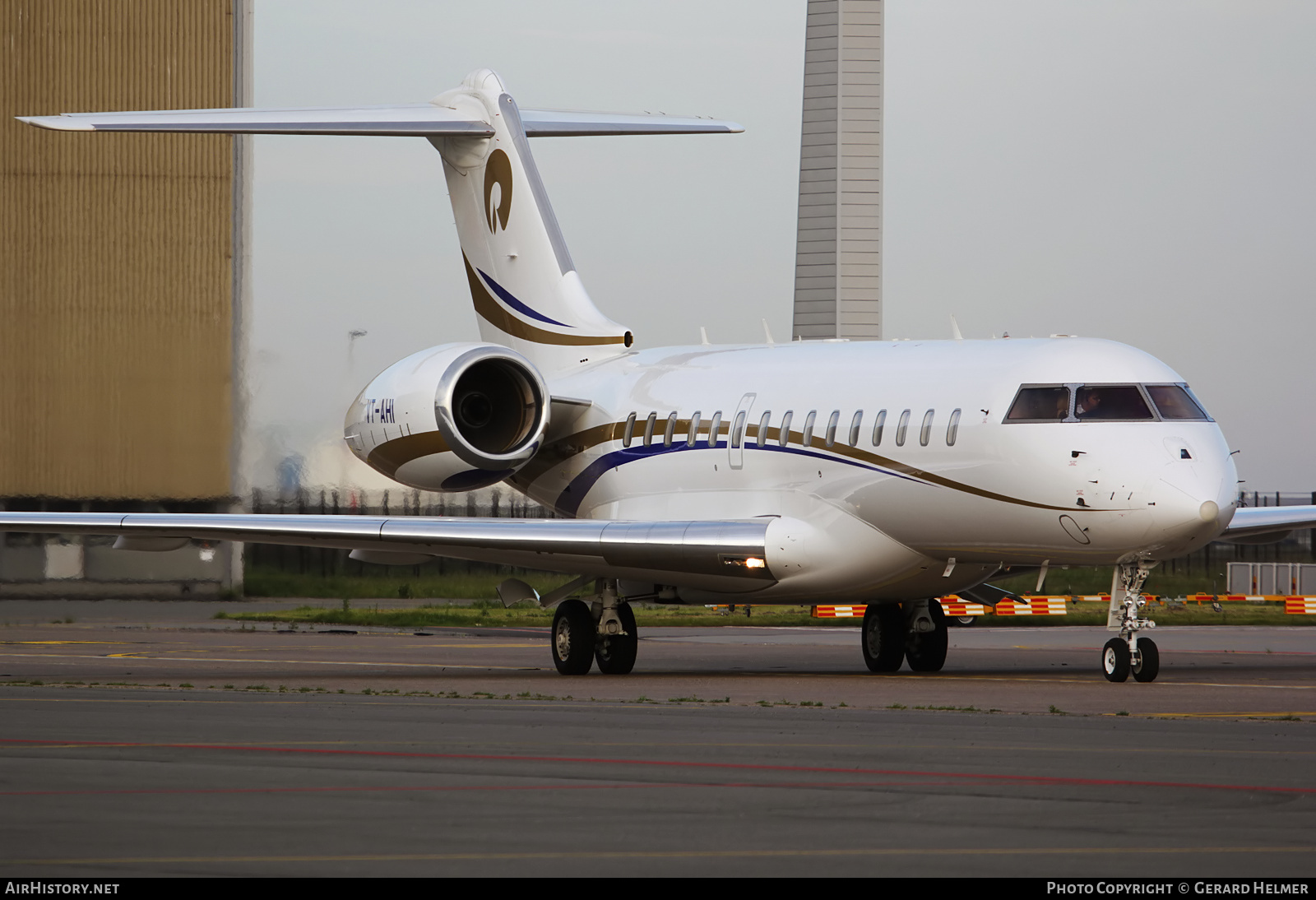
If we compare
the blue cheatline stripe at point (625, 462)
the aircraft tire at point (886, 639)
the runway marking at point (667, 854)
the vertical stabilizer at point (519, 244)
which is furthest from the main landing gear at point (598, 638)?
the runway marking at point (667, 854)

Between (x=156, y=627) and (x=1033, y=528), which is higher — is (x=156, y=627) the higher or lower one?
the lower one

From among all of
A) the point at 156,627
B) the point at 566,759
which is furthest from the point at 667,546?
the point at 156,627

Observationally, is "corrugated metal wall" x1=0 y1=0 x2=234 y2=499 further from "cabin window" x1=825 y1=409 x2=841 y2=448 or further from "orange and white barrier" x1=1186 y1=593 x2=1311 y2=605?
"orange and white barrier" x1=1186 y1=593 x2=1311 y2=605

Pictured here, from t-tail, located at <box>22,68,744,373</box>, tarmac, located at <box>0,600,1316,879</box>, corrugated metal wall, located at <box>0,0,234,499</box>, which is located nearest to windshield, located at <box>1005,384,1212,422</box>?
tarmac, located at <box>0,600,1316,879</box>

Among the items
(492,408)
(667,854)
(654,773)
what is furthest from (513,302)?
(667,854)

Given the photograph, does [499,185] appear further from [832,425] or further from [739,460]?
[832,425]

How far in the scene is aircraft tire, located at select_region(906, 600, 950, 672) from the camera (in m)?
21.5

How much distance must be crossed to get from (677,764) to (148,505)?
1004 inches

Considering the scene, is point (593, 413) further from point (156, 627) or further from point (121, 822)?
point (121, 822)

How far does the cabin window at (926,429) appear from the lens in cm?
1872

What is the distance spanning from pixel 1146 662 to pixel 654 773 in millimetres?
8779

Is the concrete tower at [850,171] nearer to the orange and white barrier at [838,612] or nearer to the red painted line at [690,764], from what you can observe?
the orange and white barrier at [838,612]

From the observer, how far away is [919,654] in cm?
2159

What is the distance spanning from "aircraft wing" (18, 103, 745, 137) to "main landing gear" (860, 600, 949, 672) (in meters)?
8.25
